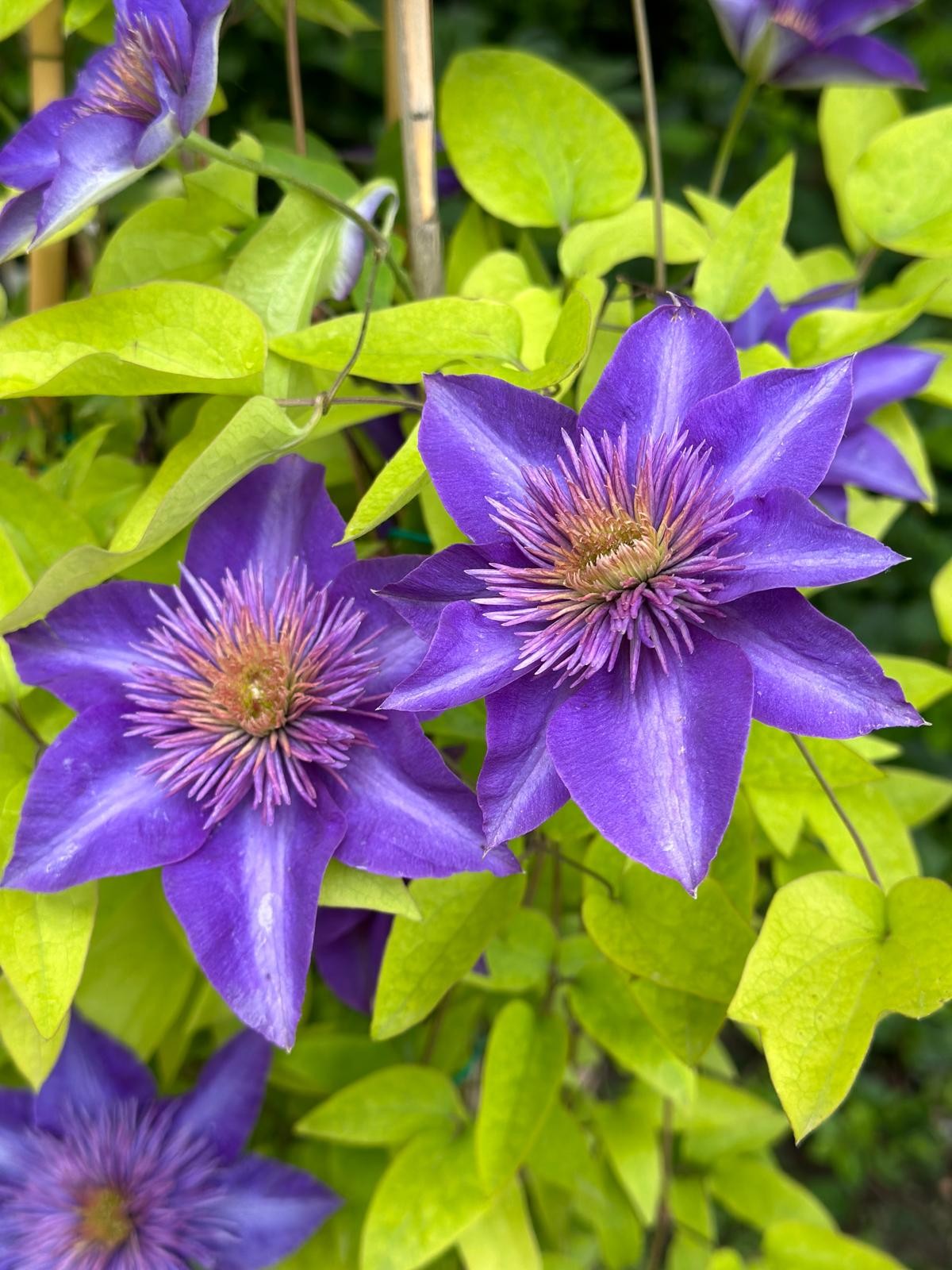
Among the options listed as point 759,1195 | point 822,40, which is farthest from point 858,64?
point 759,1195

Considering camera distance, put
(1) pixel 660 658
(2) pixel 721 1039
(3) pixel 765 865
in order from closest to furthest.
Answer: (1) pixel 660 658 → (3) pixel 765 865 → (2) pixel 721 1039

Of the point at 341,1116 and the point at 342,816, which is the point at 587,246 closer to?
the point at 342,816

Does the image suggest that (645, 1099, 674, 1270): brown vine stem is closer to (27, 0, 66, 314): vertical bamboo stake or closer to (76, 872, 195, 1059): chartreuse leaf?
(76, 872, 195, 1059): chartreuse leaf

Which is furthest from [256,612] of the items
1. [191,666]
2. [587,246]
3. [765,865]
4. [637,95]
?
[637,95]

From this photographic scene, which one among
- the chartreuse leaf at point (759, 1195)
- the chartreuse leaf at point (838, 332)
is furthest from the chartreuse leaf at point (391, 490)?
the chartreuse leaf at point (759, 1195)

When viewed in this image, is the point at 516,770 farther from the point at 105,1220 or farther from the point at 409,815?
the point at 105,1220

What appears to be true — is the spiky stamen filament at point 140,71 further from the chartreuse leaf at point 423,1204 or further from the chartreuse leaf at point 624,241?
the chartreuse leaf at point 423,1204
